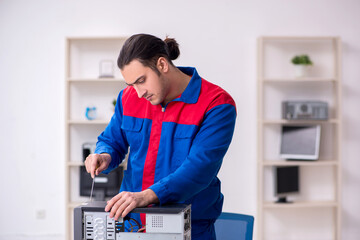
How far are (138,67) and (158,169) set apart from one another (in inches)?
13.9

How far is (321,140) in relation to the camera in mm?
4020

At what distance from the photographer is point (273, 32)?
396cm

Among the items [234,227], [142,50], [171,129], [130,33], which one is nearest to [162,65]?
[142,50]

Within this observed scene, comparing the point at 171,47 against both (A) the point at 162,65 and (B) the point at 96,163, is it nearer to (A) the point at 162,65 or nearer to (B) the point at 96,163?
(A) the point at 162,65

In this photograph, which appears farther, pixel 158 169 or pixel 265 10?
pixel 265 10

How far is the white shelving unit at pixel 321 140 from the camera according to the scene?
3980 millimetres

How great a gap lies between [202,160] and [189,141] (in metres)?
0.10

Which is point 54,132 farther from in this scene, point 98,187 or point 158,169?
point 158,169

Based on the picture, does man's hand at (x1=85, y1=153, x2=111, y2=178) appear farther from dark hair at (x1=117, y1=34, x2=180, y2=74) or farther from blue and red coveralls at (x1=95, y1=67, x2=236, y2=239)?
dark hair at (x1=117, y1=34, x2=180, y2=74)

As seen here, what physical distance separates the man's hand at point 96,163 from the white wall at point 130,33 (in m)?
2.52

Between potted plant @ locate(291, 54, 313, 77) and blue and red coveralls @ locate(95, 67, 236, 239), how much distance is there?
2523 millimetres

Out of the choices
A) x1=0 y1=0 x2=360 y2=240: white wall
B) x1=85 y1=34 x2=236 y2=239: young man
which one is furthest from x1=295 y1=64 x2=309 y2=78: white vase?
x1=85 y1=34 x2=236 y2=239: young man

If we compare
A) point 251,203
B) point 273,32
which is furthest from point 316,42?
point 251,203

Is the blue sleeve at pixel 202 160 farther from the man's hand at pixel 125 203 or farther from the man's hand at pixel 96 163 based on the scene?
the man's hand at pixel 96 163
